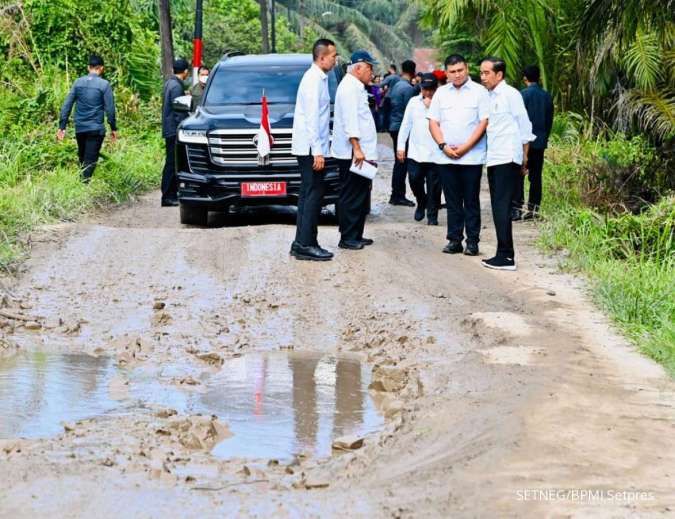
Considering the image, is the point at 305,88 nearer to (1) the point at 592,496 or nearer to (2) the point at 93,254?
(2) the point at 93,254

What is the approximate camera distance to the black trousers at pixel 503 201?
11.0 m

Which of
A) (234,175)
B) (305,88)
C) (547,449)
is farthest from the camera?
(234,175)

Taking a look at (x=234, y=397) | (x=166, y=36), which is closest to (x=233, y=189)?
(x=234, y=397)

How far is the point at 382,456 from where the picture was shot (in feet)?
18.9

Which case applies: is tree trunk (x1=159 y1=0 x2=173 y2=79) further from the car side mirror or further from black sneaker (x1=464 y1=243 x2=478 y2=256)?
black sneaker (x1=464 y1=243 x2=478 y2=256)

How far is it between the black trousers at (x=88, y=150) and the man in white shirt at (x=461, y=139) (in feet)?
19.4

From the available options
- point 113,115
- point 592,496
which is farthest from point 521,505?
point 113,115

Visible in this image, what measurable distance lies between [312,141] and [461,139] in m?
1.57

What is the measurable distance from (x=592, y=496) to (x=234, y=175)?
8.91m

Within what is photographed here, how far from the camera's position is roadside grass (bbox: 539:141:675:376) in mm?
8461

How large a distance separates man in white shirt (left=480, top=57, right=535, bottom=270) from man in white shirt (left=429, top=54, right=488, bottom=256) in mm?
351

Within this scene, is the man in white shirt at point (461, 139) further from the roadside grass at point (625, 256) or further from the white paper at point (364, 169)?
the roadside grass at point (625, 256)

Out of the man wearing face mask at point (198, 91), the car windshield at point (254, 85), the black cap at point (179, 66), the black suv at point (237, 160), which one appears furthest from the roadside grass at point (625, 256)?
the black cap at point (179, 66)

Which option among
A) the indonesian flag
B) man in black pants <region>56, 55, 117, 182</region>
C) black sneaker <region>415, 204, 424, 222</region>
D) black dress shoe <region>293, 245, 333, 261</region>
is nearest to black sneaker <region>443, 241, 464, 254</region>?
black dress shoe <region>293, 245, 333, 261</region>
